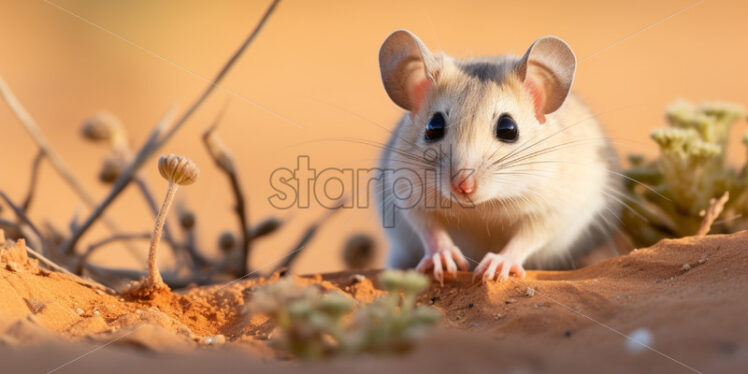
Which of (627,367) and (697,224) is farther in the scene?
(697,224)

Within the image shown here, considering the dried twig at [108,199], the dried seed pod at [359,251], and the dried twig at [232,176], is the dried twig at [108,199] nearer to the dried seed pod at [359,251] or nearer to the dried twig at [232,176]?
the dried twig at [232,176]

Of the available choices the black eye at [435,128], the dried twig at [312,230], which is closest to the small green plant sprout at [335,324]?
the black eye at [435,128]

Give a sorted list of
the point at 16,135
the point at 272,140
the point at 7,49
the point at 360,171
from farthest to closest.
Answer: the point at 7,49 → the point at 272,140 → the point at 16,135 → the point at 360,171

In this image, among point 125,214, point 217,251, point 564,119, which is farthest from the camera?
point 125,214

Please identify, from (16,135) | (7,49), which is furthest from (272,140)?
(7,49)

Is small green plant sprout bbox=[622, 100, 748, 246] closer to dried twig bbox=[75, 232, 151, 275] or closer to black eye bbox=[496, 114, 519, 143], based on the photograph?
black eye bbox=[496, 114, 519, 143]

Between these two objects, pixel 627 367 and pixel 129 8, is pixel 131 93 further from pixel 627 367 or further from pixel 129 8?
pixel 627 367

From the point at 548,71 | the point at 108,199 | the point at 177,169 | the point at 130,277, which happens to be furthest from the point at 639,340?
the point at 130,277
